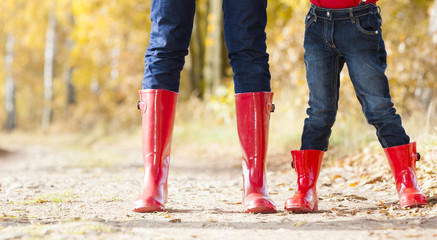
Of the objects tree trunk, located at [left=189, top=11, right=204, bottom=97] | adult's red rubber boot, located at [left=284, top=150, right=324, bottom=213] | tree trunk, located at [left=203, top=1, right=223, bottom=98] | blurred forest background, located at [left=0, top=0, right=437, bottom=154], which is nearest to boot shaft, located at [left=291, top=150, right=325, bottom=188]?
adult's red rubber boot, located at [left=284, top=150, right=324, bottom=213]

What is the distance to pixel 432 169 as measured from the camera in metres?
3.24

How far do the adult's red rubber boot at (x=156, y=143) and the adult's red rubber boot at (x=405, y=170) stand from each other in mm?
1100

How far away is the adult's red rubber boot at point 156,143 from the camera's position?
8.10 feet

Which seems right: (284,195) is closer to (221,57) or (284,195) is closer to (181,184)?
(181,184)

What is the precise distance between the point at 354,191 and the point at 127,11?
11354 millimetres

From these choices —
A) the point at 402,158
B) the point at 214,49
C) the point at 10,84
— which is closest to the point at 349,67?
the point at 402,158

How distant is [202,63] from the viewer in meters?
12.2

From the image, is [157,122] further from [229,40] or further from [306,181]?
[306,181]

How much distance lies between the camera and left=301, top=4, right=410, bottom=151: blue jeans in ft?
8.24

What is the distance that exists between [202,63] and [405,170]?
986 centimetres

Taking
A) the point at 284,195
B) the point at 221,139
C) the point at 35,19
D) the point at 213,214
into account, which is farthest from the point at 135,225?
the point at 35,19

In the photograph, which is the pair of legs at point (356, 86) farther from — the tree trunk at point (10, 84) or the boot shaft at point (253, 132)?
the tree trunk at point (10, 84)

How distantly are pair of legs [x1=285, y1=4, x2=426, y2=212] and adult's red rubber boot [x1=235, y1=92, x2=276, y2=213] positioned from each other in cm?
19

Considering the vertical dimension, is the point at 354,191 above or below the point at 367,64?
below
